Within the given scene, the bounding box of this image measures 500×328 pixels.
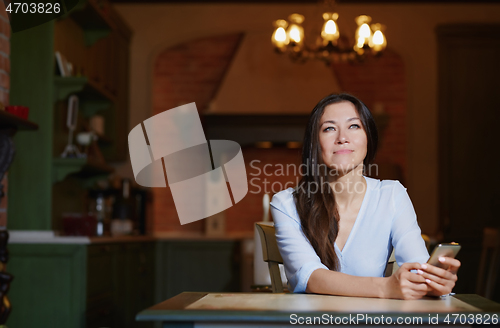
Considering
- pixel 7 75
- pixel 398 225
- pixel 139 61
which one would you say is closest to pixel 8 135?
pixel 7 75

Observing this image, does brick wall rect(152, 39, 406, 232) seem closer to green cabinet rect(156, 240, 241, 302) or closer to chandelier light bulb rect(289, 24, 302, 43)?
green cabinet rect(156, 240, 241, 302)

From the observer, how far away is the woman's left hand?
50.4 inches

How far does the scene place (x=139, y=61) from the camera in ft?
18.1

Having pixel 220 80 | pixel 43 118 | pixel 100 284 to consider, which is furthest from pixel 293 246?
pixel 220 80

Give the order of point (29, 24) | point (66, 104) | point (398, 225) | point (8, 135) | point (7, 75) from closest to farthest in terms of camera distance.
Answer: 1. point (398, 225)
2. point (8, 135)
3. point (7, 75)
4. point (29, 24)
5. point (66, 104)

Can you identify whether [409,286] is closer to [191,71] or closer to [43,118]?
[43,118]

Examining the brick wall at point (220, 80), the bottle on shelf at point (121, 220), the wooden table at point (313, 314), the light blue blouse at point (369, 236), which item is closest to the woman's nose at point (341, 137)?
the light blue blouse at point (369, 236)

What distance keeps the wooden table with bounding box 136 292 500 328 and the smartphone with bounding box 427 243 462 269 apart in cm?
12

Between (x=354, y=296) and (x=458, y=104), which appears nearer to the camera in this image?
(x=354, y=296)

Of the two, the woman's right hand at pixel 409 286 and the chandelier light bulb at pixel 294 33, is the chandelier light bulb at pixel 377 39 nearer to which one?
the chandelier light bulb at pixel 294 33

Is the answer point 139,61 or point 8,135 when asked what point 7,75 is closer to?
point 8,135

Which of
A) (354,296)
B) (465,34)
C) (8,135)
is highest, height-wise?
(465,34)

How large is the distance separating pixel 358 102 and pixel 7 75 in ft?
5.67

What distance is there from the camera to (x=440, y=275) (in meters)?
1.28
